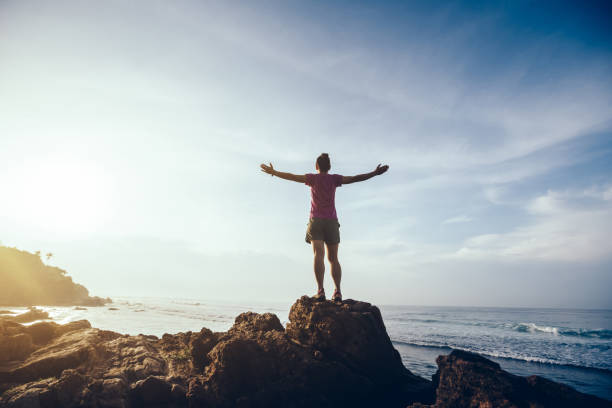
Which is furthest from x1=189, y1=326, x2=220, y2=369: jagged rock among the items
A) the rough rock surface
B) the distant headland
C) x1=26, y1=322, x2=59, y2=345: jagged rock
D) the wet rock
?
the distant headland

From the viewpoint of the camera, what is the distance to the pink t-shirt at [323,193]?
6.25 metres

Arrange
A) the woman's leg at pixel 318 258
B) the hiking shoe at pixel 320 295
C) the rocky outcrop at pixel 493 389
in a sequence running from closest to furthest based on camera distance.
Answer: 1. the rocky outcrop at pixel 493 389
2. the woman's leg at pixel 318 258
3. the hiking shoe at pixel 320 295

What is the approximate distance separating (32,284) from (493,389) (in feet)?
321

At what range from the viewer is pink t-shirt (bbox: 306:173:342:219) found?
246 inches

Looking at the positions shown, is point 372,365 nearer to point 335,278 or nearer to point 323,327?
point 323,327

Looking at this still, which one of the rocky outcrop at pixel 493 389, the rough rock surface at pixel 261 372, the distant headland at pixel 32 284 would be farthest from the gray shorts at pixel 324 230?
the distant headland at pixel 32 284

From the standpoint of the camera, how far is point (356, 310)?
6.32 metres

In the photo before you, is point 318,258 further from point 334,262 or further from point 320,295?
point 320,295

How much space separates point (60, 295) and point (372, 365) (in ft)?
326

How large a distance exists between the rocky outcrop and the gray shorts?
320cm

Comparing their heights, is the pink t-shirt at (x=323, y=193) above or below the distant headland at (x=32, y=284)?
above

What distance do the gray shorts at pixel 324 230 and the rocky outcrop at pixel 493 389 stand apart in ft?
10.5

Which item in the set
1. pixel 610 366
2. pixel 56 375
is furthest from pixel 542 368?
pixel 56 375

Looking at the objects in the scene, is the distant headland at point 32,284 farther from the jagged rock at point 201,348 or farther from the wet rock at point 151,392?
the wet rock at point 151,392
